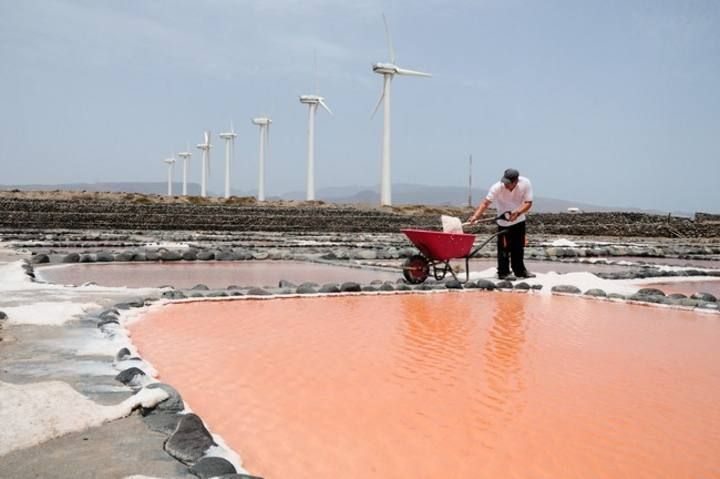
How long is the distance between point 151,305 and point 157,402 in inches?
149

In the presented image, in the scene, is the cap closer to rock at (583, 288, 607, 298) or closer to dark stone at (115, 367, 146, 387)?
rock at (583, 288, 607, 298)

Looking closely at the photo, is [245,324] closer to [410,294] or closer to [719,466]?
[410,294]

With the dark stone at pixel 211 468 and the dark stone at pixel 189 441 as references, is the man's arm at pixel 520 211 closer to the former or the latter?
the dark stone at pixel 189 441

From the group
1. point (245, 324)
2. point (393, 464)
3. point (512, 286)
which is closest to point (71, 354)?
point (245, 324)

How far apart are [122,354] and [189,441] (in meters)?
1.67

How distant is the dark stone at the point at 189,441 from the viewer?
2893mm

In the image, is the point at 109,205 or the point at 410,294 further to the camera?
the point at 109,205

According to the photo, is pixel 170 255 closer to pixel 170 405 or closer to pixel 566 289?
pixel 566 289

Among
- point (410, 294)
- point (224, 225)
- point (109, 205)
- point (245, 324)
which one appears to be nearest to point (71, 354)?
point (245, 324)

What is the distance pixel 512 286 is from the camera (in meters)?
9.55

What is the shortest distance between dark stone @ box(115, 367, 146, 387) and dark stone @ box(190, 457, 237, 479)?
119 cm

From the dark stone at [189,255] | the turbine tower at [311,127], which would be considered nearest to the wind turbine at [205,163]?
the turbine tower at [311,127]

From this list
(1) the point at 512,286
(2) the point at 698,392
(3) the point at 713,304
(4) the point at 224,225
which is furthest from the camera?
(4) the point at 224,225

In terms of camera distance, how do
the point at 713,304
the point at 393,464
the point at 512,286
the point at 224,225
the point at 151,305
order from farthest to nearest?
the point at 224,225
the point at 512,286
the point at 713,304
the point at 151,305
the point at 393,464
